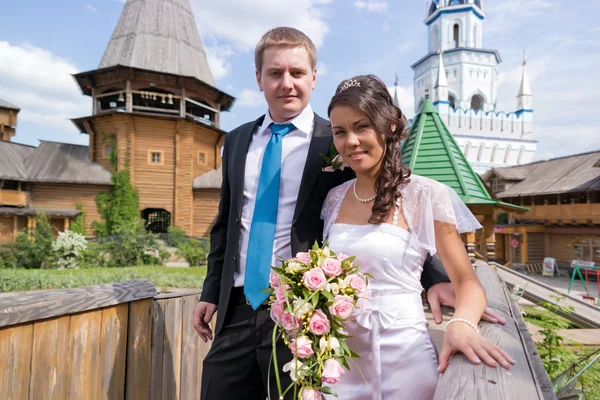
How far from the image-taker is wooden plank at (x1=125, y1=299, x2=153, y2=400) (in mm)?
2281

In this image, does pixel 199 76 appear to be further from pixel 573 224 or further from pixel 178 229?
pixel 573 224

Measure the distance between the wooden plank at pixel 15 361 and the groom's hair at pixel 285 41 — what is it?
1.83 m

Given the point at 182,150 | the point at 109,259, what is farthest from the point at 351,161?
the point at 182,150

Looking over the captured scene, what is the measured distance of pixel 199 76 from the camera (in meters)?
25.5

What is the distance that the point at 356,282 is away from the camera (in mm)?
1459

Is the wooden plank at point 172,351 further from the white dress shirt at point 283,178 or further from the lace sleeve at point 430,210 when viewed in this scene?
the lace sleeve at point 430,210

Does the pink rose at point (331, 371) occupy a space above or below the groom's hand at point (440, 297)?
below

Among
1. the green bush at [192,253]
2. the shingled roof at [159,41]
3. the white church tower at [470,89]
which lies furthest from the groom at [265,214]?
the white church tower at [470,89]

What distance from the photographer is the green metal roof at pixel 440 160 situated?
263 inches

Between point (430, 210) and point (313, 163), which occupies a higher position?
point (313, 163)

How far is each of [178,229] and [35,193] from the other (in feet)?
29.9

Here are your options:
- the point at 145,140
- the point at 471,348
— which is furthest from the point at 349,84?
the point at 145,140

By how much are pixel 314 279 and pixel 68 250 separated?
2058 centimetres

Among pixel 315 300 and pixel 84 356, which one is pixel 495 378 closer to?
pixel 315 300
